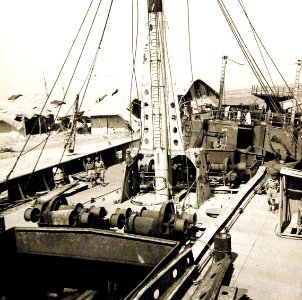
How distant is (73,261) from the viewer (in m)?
8.54

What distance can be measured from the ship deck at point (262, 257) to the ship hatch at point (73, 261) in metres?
1.98


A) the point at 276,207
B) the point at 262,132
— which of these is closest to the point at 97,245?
the point at 276,207

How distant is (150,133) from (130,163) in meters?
1.72

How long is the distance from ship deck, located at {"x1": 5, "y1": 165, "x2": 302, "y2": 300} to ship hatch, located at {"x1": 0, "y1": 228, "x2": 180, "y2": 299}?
1.98 meters

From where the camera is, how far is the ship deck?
6.63 meters

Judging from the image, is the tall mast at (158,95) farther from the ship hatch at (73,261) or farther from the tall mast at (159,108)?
the ship hatch at (73,261)

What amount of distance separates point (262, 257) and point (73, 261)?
15.2ft

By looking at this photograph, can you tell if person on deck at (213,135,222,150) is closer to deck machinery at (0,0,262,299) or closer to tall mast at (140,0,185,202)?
tall mast at (140,0,185,202)

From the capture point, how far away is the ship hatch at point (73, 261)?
758 centimetres

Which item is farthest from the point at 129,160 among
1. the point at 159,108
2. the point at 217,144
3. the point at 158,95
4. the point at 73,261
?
the point at 217,144

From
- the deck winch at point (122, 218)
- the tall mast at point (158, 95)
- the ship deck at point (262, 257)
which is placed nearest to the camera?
the ship deck at point (262, 257)

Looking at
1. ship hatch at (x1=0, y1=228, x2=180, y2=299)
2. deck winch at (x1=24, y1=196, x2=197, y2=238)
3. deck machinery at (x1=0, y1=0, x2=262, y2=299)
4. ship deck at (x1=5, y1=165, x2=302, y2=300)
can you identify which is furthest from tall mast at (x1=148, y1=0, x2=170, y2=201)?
ship hatch at (x1=0, y1=228, x2=180, y2=299)

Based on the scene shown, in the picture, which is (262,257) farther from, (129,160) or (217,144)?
(217,144)

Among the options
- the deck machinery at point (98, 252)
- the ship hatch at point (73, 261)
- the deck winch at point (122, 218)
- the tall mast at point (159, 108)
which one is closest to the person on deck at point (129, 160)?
the tall mast at point (159, 108)
